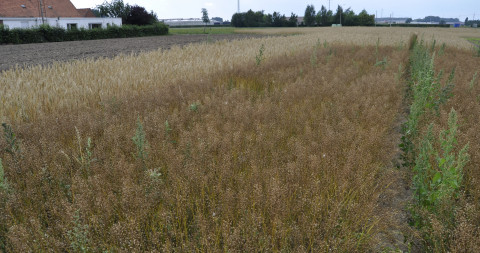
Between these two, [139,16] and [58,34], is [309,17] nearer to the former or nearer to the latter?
[139,16]

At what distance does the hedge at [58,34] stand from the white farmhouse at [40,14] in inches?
71.6

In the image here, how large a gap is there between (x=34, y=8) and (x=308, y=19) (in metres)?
73.7

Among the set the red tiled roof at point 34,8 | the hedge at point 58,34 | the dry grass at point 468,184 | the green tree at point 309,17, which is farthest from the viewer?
the green tree at point 309,17

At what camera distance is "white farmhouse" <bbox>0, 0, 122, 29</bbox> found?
41188 mm

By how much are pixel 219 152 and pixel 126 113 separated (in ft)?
7.40

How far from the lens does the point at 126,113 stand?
15.6 feet

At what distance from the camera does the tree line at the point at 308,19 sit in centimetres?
8650

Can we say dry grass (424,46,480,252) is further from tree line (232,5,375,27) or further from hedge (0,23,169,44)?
tree line (232,5,375,27)

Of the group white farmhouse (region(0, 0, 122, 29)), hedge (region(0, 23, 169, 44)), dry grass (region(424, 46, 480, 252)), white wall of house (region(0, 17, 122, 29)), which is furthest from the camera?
white farmhouse (region(0, 0, 122, 29))

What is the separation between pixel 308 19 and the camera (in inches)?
3627

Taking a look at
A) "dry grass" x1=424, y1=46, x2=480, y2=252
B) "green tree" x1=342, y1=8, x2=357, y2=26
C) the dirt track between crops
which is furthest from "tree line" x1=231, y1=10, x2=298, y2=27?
"dry grass" x1=424, y1=46, x2=480, y2=252

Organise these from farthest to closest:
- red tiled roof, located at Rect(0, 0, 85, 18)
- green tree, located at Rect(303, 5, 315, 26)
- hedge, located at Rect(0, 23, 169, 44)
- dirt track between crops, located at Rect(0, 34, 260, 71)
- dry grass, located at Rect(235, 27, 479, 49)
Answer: green tree, located at Rect(303, 5, 315, 26), red tiled roof, located at Rect(0, 0, 85, 18), hedge, located at Rect(0, 23, 169, 44), dry grass, located at Rect(235, 27, 479, 49), dirt track between crops, located at Rect(0, 34, 260, 71)

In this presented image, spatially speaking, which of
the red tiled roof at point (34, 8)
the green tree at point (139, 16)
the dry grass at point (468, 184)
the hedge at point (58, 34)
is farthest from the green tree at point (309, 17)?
the dry grass at point (468, 184)

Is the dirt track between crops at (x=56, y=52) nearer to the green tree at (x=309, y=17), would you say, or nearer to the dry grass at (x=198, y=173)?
the dry grass at (x=198, y=173)
